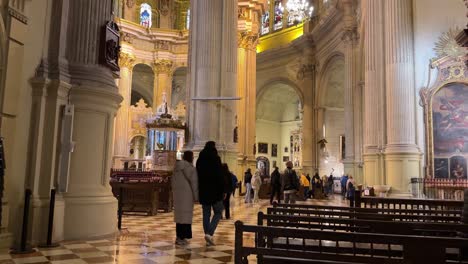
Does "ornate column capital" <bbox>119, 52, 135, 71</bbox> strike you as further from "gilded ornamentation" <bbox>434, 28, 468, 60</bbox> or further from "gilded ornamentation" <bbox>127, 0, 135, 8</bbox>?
"gilded ornamentation" <bbox>434, 28, 468, 60</bbox>

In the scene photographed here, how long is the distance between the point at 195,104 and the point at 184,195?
30.1 feet

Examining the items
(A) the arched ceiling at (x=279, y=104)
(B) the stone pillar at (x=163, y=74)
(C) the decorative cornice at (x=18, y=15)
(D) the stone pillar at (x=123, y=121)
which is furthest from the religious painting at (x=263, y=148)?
(C) the decorative cornice at (x=18, y=15)

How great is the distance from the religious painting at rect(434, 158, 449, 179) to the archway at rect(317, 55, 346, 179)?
13969 millimetres

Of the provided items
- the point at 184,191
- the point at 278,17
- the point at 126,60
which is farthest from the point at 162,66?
the point at 184,191

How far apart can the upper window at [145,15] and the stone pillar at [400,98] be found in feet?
67.4

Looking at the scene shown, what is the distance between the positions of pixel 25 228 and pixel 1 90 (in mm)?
1748

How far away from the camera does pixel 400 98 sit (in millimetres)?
14109

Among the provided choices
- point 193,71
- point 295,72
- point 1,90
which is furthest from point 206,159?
point 295,72

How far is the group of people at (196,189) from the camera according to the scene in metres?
6.08

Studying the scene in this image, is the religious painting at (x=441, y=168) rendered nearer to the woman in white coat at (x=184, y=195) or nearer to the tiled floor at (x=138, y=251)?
the tiled floor at (x=138, y=251)

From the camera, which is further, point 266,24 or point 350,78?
point 266,24

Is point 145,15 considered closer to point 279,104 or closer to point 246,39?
point 246,39

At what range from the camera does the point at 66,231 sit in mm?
6012

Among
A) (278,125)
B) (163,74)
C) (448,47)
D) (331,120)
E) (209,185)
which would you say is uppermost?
(163,74)
